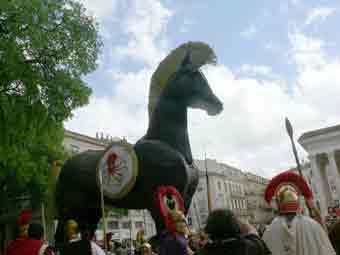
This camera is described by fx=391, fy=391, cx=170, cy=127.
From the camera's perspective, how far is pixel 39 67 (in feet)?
43.4

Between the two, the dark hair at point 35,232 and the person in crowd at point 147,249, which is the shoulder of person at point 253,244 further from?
the dark hair at point 35,232

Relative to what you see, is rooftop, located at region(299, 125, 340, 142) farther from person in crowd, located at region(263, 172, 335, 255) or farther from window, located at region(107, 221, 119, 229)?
person in crowd, located at region(263, 172, 335, 255)

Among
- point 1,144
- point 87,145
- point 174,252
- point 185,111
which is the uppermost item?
point 87,145

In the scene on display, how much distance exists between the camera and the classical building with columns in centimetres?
4453

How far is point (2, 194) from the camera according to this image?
94.0 ft

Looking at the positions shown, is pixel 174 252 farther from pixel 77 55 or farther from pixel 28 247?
pixel 77 55

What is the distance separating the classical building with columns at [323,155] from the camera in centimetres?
4453

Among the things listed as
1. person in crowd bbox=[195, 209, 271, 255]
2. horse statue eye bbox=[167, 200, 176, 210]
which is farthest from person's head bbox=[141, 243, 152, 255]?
person in crowd bbox=[195, 209, 271, 255]

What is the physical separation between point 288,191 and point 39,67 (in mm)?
11173

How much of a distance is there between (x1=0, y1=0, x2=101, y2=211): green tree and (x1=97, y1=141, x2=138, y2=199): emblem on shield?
617cm

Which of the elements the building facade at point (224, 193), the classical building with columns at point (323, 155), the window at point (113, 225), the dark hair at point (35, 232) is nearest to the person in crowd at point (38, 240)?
the dark hair at point (35, 232)

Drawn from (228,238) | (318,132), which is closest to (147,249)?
(228,238)

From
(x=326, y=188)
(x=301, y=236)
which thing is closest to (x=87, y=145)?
(x=326, y=188)

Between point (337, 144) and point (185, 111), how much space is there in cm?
4247
